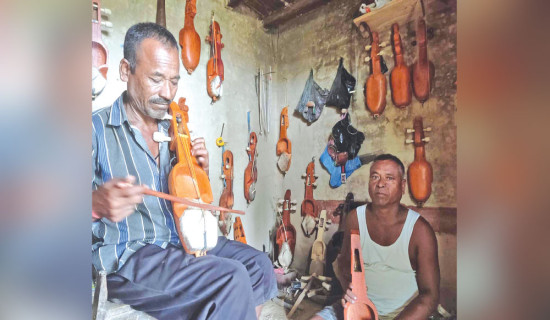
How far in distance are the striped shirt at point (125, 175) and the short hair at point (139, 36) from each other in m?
0.25

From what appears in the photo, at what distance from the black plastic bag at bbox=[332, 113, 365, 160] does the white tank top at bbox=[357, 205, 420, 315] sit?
2.15 ft

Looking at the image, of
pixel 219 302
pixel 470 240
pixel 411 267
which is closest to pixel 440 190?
pixel 411 267

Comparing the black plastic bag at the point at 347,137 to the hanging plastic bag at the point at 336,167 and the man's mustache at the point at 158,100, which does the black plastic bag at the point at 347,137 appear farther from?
the man's mustache at the point at 158,100

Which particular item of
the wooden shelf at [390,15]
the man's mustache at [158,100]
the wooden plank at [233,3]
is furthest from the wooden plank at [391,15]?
the man's mustache at [158,100]

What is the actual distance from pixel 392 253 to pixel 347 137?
38.7 inches

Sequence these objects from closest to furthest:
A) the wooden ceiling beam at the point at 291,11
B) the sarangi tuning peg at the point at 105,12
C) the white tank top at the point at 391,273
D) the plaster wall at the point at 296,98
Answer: the sarangi tuning peg at the point at 105,12, the plaster wall at the point at 296,98, the white tank top at the point at 391,273, the wooden ceiling beam at the point at 291,11

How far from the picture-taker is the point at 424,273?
194 cm

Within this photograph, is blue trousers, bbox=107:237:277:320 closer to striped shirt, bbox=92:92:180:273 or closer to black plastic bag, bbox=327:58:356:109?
striped shirt, bbox=92:92:180:273

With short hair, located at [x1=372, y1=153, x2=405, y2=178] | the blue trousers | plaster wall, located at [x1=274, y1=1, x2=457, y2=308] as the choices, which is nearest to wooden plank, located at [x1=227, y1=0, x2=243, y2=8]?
plaster wall, located at [x1=274, y1=1, x2=457, y2=308]

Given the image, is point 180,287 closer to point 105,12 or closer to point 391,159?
point 105,12

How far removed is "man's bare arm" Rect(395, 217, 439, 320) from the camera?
1888 millimetres

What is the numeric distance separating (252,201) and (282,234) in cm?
45

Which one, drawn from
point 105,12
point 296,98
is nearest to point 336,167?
point 296,98

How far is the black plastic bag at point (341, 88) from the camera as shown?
2.37 m
